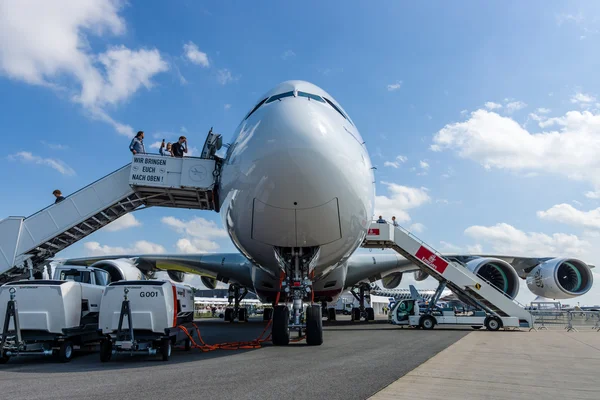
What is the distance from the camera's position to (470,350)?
860 centimetres

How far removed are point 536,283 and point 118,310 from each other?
16.0 m

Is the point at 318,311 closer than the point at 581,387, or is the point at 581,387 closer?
the point at 581,387

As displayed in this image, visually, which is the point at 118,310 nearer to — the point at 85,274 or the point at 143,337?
the point at 143,337

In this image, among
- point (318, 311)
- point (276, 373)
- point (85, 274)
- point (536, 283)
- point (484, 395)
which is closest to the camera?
point (484, 395)

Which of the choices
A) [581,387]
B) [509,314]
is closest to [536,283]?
[509,314]

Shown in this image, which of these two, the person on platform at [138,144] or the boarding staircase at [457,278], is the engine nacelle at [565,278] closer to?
the boarding staircase at [457,278]

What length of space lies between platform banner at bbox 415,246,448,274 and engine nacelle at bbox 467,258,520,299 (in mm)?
1693

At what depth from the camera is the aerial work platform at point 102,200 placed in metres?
10.8

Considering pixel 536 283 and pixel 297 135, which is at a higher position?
pixel 297 135

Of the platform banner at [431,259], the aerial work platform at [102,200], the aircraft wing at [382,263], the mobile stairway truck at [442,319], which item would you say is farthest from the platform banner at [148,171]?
the mobile stairway truck at [442,319]

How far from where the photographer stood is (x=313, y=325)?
8484mm

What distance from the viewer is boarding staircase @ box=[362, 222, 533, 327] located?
14.9 metres

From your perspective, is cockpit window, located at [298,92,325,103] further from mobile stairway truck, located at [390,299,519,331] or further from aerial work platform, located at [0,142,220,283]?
mobile stairway truck, located at [390,299,519,331]

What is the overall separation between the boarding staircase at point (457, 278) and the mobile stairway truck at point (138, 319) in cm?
810
